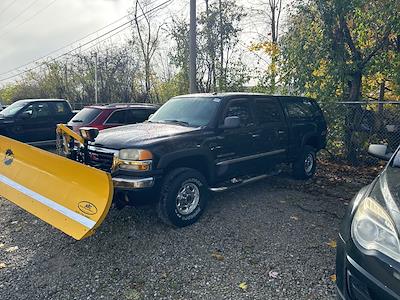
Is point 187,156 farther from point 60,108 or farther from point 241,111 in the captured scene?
point 60,108

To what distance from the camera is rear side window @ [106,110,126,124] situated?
26.2 ft

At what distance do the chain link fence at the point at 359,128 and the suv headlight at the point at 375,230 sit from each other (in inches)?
234

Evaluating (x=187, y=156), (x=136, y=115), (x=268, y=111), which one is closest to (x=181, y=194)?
(x=187, y=156)

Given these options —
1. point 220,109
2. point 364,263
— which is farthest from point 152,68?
point 364,263

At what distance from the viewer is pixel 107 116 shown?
7.96 meters

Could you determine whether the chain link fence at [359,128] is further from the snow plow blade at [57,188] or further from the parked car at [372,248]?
the snow plow blade at [57,188]

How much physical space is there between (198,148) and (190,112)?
3.02ft

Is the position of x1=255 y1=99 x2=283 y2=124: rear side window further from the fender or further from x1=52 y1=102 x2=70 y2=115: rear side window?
x1=52 y1=102 x2=70 y2=115: rear side window

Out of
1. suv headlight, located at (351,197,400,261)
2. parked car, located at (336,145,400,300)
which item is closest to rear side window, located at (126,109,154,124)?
parked car, located at (336,145,400,300)

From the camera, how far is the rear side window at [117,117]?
7.98 meters

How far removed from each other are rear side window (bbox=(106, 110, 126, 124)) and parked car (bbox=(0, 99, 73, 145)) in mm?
3180

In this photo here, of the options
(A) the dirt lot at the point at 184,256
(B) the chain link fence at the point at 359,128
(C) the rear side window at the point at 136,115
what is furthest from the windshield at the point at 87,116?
(B) the chain link fence at the point at 359,128

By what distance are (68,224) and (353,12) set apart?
7.78 meters

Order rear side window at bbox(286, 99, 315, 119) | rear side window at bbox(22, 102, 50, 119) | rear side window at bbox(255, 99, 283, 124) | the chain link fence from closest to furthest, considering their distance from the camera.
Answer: rear side window at bbox(255, 99, 283, 124), rear side window at bbox(286, 99, 315, 119), the chain link fence, rear side window at bbox(22, 102, 50, 119)
